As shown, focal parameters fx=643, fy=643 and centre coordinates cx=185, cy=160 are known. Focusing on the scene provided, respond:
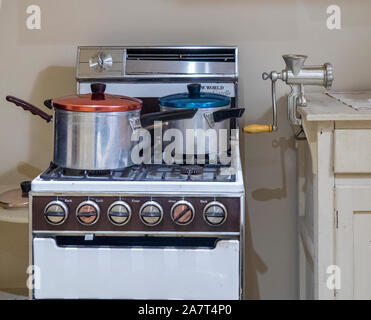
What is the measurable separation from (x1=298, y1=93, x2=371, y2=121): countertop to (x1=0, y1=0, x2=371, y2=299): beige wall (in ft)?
1.10

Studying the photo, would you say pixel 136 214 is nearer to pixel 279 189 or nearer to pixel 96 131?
pixel 96 131

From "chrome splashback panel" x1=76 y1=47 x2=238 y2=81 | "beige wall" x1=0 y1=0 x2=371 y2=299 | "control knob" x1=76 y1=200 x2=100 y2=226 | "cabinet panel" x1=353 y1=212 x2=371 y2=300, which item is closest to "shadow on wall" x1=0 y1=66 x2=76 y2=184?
→ "beige wall" x1=0 y1=0 x2=371 y2=299

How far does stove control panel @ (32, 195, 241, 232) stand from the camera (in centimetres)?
169

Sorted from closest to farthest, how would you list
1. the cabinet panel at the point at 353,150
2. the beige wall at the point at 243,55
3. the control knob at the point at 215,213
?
the control knob at the point at 215,213, the cabinet panel at the point at 353,150, the beige wall at the point at 243,55

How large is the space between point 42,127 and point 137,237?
34.5 inches

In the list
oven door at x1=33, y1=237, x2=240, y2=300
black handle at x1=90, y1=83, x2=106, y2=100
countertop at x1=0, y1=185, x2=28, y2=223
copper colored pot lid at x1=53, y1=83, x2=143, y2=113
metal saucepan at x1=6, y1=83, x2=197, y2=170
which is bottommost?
oven door at x1=33, y1=237, x2=240, y2=300

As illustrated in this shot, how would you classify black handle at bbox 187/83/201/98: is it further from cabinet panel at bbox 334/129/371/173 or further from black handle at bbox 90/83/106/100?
cabinet panel at bbox 334/129/371/173

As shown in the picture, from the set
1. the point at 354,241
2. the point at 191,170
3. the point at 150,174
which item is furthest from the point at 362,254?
the point at 150,174

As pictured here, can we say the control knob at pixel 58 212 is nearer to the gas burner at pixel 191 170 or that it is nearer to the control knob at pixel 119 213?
the control knob at pixel 119 213

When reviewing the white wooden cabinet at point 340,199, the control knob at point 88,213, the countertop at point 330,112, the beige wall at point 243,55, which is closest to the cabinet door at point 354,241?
the white wooden cabinet at point 340,199

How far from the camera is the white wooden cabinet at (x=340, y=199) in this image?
5.90 feet

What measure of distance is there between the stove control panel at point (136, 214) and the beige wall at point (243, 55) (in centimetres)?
72
